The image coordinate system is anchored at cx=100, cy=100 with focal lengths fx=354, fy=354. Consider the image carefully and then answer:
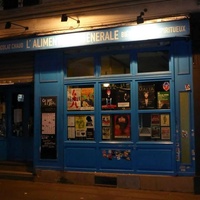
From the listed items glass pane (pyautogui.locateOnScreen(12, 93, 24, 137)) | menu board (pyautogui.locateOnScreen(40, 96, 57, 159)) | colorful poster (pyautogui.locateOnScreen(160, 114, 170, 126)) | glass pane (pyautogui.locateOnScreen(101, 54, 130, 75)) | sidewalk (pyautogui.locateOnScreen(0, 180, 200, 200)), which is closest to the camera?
sidewalk (pyautogui.locateOnScreen(0, 180, 200, 200))

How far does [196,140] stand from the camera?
27.9ft

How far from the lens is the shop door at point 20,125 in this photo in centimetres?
1192

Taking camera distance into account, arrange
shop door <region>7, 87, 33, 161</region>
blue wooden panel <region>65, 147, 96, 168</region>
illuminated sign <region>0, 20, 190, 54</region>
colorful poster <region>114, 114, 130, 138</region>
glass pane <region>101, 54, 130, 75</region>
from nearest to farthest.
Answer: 1. illuminated sign <region>0, 20, 190, 54</region>
2. colorful poster <region>114, 114, 130, 138</region>
3. glass pane <region>101, 54, 130, 75</region>
4. blue wooden panel <region>65, 147, 96, 168</region>
5. shop door <region>7, 87, 33, 161</region>

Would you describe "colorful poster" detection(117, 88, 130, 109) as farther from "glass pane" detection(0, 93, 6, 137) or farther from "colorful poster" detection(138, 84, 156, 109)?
"glass pane" detection(0, 93, 6, 137)

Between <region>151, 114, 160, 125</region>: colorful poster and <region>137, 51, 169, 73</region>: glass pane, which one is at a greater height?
<region>137, 51, 169, 73</region>: glass pane

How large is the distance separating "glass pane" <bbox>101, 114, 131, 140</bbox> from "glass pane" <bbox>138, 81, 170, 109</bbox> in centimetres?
58

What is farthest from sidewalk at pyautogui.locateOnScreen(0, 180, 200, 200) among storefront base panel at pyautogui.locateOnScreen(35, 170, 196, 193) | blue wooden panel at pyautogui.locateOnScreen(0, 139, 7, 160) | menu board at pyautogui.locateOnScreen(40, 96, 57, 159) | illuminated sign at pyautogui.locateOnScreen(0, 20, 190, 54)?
illuminated sign at pyautogui.locateOnScreen(0, 20, 190, 54)

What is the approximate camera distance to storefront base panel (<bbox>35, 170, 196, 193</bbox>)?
8.56 metres

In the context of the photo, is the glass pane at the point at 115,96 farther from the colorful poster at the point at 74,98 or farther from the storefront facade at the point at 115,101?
the colorful poster at the point at 74,98

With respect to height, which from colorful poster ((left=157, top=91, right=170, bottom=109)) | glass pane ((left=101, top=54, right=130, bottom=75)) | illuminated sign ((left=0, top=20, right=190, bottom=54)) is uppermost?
illuminated sign ((left=0, top=20, right=190, bottom=54))

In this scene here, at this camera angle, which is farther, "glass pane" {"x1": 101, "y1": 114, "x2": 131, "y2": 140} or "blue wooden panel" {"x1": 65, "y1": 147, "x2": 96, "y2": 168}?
"blue wooden panel" {"x1": 65, "y1": 147, "x2": 96, "y2": 168}

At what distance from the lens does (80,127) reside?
9.86 meters

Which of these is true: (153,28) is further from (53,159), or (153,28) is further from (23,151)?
(23,151)

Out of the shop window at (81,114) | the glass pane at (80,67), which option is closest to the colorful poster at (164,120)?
the shop window at (81,114)
